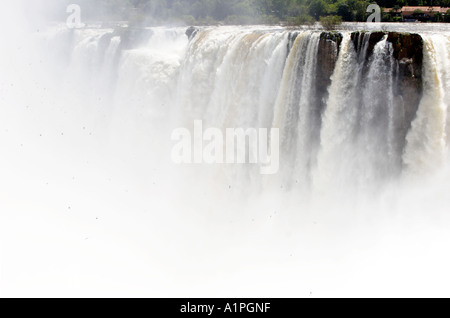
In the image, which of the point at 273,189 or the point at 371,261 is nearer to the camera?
the point at 371,261

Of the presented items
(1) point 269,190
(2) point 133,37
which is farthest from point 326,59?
(2) point 133,37

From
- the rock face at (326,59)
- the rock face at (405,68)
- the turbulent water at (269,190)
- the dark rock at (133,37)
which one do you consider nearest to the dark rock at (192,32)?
the turbulent water at (269,190)

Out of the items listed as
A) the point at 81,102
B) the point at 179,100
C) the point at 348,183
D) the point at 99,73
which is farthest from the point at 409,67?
the point at 81,102

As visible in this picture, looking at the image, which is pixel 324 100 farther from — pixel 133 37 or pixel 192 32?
pixel 133 37

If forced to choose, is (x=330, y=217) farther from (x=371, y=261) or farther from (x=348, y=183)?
(x=371, y=261)

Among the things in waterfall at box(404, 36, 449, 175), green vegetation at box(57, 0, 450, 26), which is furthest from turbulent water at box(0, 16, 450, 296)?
green vegetation at box(57, 0, 450, 26)

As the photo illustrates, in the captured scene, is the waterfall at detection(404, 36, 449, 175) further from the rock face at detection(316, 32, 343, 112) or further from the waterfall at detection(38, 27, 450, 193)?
the rock face at detection(316, 32, 343, 112)
